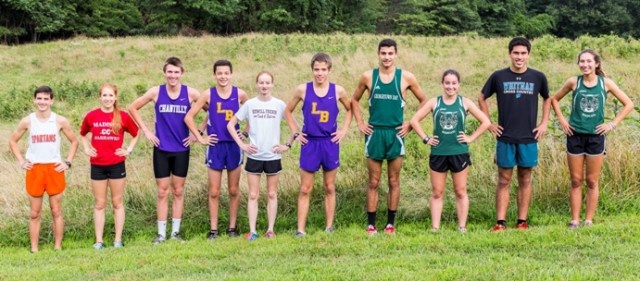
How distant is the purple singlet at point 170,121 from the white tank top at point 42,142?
1.09m

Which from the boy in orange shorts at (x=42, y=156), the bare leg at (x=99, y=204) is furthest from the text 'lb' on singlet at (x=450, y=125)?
the boy in orange shorts at (x=42, y=156)

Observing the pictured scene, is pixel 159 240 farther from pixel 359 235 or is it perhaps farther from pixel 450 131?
pixel 450 131

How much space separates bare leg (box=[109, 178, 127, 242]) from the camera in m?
6.50

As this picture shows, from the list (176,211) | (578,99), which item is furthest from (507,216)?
(176,211)

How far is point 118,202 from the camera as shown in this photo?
6.59 metres

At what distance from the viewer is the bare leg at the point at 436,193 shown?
625 centimetres

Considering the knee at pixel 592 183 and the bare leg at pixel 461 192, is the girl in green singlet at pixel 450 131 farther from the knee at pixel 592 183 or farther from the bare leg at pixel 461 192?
the knee at pixel 592 183

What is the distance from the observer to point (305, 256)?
551cm

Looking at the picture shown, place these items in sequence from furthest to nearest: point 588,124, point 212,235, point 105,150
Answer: point 212,235, point 105,150, point 588,124

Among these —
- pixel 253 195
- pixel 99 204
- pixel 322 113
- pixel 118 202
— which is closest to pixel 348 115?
pixel 322 113

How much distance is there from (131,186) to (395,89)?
3.73 meters

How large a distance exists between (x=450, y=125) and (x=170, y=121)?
3093mm

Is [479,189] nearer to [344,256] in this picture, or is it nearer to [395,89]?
[395,89]

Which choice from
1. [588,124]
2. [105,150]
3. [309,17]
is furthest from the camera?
[309,17]
